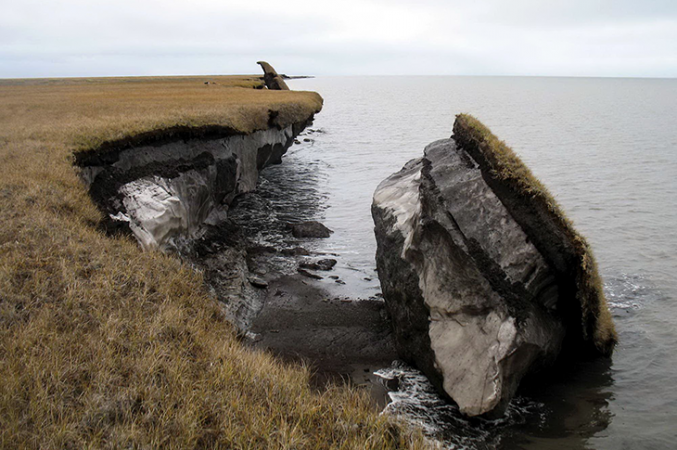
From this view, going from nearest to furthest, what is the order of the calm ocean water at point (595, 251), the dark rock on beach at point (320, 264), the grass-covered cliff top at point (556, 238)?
the calm ocean water at point (595, 251), the grass-covered cliff top at point (556, 238), the dark rock on beach at point (320, 264)

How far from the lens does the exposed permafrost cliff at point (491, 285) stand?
8.04 m

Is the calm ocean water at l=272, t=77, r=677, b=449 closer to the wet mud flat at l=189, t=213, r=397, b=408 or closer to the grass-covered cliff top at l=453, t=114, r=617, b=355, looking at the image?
the wet mud flat at l=189, t=213, r=397, b=408

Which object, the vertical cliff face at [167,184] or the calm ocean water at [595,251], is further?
the vertical cliff face at [167,184]

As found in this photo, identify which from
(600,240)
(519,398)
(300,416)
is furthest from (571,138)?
(300,416)

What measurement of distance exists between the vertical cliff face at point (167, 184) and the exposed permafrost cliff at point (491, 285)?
571 cm

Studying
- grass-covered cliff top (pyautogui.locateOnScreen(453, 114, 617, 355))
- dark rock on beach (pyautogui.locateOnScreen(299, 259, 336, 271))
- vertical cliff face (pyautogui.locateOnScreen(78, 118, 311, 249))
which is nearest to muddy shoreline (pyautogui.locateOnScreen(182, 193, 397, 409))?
dark rock on beach (pyautogui.locateOnScreen(299, 259, 336, 271))

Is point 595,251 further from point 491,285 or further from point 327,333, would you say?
point 327,333

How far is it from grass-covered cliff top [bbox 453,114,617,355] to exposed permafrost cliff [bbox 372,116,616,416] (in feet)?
0.06

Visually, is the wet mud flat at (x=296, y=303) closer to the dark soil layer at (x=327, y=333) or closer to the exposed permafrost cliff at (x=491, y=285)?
the dark soil layer at (x=327, y=333)

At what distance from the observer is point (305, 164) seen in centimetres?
3472

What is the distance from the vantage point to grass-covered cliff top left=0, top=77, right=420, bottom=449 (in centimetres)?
470

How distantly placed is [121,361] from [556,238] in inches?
263

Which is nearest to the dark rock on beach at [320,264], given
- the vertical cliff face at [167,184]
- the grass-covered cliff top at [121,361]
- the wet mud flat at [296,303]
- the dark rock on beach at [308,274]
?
the wet mud flat at [296,303]

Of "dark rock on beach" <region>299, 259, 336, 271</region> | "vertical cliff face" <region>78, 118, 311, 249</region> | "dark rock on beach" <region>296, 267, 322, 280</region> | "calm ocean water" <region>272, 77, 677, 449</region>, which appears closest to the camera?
"calm ocean water" <region>272, 77, 677, 449</region>
